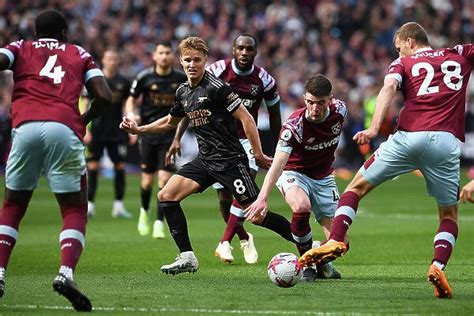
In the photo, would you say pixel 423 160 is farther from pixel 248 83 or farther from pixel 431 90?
pixel 248 83

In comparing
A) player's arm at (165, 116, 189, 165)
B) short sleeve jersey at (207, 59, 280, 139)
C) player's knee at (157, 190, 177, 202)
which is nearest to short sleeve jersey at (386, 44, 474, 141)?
player's knee at (157, 190, 177, 202)

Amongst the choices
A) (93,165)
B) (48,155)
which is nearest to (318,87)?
(48,155)

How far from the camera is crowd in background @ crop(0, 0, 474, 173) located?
30.5 metres

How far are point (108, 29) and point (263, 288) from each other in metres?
22.6

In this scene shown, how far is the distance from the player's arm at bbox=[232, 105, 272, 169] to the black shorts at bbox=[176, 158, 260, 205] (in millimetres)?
284

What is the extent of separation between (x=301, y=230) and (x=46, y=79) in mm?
3068

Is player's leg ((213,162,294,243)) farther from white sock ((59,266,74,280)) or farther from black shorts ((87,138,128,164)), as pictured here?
black shorts ((87,138,128,164))

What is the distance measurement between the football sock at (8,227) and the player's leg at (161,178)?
228 inches

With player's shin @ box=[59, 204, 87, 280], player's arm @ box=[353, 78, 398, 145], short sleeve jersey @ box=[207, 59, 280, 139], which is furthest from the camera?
short sleeve jersey @ box=[207, 59, 280, 139]

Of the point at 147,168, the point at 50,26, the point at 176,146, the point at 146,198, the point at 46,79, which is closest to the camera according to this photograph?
the point at 46,79

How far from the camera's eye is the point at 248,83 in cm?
1270

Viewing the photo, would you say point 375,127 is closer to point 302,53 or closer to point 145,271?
point 145,271

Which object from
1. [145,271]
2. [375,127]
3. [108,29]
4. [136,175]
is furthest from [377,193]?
[375,127]

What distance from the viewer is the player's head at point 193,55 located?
406 inches
